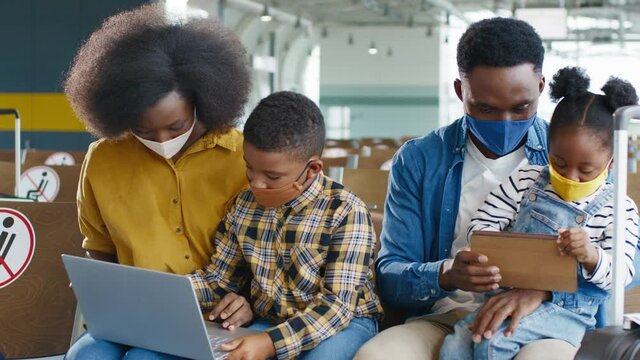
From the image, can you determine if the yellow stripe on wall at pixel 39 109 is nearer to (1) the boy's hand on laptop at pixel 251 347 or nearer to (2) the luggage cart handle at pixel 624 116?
(1) the boy's hand on laptop at pixel 251 347

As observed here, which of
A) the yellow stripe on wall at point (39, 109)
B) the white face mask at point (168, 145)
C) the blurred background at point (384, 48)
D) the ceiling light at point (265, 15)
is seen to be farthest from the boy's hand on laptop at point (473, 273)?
the ceiling light at point (265, 15)

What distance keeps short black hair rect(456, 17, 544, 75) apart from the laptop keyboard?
0.77 m

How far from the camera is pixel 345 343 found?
1976mm

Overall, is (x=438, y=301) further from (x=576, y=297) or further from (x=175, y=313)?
(x=175, y=313)

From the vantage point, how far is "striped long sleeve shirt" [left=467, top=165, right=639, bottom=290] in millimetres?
1781

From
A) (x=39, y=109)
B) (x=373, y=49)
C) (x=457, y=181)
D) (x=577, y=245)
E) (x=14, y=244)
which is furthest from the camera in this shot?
(x=373, y=49)

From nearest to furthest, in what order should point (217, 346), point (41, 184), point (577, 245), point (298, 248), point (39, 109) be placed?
Answer: 1. point (577, 245)
2. point (217, 346)
3. point (298, 248)
4. point (41, 184)
5. point (39, 109)

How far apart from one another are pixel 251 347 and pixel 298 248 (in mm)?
244

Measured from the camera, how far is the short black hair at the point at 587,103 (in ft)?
5.92

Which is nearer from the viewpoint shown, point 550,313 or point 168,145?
point 550,313

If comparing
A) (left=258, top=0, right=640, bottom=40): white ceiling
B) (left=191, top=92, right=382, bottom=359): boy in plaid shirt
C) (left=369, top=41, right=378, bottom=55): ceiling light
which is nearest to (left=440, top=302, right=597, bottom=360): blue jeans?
(left=191, top=92, right=382, bottom=359): boy in plaid shirt

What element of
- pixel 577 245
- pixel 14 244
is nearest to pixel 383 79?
pixel 14 244

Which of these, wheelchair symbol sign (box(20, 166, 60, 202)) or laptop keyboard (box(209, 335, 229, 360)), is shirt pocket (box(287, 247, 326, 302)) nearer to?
laptop keyboard (box(209, 335, 229, 360))

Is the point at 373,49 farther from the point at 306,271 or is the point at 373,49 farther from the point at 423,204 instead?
the point at 306,271
